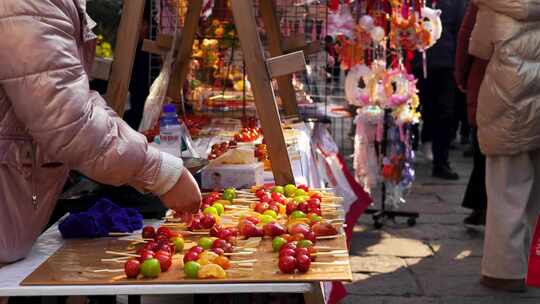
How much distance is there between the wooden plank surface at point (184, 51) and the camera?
18.1 ft

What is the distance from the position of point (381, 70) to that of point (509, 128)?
163 cm

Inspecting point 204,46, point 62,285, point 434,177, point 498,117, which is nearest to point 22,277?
point 62,285

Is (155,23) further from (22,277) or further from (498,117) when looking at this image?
(22,277)

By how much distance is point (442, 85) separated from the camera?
1014cm

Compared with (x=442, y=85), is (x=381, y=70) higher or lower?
higher

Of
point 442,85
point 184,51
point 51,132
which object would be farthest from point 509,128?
point 442,85

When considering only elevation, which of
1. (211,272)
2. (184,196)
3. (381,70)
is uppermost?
(184,196)

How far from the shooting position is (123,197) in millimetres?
3461

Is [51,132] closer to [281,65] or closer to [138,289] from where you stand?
[138,289]

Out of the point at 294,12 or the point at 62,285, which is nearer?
the point at 62,285

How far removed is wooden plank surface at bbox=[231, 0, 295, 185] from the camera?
11.8 feet

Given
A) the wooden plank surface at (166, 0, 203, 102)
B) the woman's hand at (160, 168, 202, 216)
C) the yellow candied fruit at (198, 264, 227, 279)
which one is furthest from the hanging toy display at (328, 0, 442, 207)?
the yellow candied fruit at (198, 264, 227, 279)

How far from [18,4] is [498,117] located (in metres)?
3.67

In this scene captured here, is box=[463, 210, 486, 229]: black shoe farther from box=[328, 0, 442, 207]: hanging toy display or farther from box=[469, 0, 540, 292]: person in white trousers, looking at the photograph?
box=[469, 0, 540, 292]: person in white trousers
